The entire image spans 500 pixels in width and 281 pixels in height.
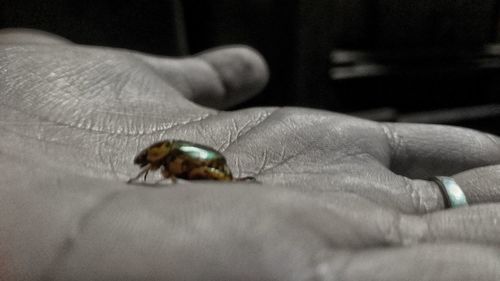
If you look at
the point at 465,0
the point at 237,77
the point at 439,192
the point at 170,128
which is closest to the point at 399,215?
the point at 439,192

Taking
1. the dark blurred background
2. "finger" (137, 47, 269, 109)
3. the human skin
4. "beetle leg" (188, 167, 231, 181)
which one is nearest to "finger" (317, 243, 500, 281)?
the human skin

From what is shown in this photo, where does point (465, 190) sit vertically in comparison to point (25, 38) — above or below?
below

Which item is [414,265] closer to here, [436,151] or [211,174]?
[211,174]

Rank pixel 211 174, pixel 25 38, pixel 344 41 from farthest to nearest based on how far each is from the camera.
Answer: pixel 344 41
pixel 25 38
pixel 211 174

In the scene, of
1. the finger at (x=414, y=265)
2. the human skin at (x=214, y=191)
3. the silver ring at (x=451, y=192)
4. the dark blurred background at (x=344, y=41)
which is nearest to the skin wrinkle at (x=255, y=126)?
the human skin at (x=214, y=191)

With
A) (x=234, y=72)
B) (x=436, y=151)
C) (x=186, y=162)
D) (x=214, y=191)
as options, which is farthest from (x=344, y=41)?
(x=214, y=191)

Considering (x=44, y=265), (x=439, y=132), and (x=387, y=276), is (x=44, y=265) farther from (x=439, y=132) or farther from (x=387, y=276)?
(x=439, y=132)

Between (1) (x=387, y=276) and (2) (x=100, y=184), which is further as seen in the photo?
(2) (x=100, y=184)
